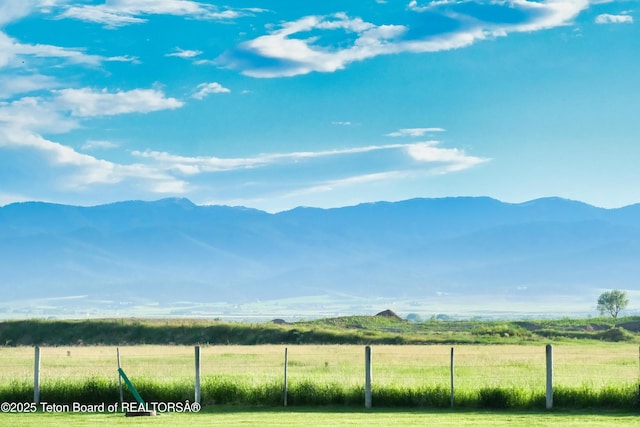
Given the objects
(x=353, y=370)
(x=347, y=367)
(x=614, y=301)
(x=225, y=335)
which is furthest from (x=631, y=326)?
(x=614, y=301)

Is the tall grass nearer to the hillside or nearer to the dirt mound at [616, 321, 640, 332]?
the hillside

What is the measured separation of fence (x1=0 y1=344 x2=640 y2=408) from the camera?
27484 millimetres

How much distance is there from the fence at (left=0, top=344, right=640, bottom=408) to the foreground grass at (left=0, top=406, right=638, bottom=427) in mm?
1494

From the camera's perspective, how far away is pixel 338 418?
944 inches

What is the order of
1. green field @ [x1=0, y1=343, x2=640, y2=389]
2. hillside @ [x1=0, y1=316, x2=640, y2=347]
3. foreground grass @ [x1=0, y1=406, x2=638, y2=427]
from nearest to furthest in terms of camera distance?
1. foreground grass @ [x1=0, y1=406, x2=638, y2=427]
2. green field @ [x1=0, y1=343, x2=640, y2=389]
3. hillside @ [x1=0, y1=316, x2=640, y2=347]

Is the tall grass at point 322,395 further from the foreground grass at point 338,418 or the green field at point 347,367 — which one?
the foreground grass at point 338,418

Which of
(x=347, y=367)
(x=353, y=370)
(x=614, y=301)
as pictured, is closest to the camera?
(x=353, y=370)

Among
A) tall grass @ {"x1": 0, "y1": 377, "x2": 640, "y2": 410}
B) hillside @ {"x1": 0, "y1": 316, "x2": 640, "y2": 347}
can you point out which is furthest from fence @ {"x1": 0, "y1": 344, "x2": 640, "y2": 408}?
hillside @ {"x1": 0, "y1": 316, "x2": 640, "y2": 347}

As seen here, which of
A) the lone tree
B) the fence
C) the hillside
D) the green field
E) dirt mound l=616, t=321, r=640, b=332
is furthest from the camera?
the lone tree

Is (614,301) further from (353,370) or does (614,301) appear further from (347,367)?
(353,370)

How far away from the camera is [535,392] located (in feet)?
86.9

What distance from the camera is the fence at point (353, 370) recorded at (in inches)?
1082

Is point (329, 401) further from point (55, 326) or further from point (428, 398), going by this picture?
point (55, 326)

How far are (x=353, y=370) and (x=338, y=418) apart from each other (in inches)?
600
